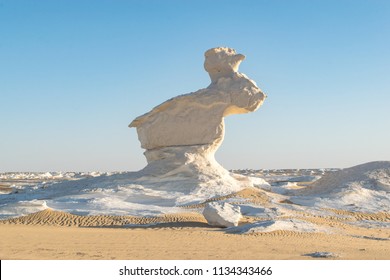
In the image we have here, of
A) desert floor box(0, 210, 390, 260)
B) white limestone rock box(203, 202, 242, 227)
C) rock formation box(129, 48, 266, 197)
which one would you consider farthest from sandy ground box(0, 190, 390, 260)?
rock formation box(129, 48, 266, 197)

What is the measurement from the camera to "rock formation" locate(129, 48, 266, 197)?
79.3 feet

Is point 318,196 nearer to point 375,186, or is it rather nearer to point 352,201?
point 352,201

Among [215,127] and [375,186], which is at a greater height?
[215,127]

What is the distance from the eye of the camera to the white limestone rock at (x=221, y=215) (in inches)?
607

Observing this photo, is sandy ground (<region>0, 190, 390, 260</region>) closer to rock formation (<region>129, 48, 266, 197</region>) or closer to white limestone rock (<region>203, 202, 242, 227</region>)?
white limestone rock (<region>203, 202, 242, 227</region>)

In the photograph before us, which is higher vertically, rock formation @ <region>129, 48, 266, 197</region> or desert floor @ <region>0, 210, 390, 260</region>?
rock formation @ <region>129, 48, 266, 197</region>

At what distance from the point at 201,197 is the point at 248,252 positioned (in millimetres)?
10606

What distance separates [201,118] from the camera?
80.8 feet

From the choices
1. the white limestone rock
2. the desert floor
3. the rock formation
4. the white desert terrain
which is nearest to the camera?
the desert floor

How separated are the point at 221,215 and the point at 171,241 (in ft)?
11.4
